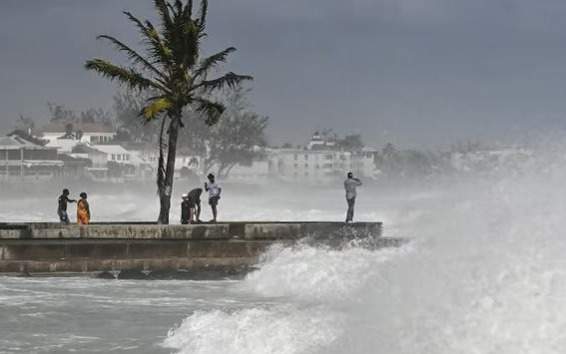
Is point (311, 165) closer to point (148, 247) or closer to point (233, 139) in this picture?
point (233, 139)

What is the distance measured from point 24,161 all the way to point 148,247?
8513 cm

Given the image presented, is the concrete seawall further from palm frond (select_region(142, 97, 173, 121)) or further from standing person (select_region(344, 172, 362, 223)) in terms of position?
standing person (select_region(344, 172, 362, 223))

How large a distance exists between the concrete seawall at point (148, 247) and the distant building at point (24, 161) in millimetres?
81796

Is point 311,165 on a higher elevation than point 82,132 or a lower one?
lower

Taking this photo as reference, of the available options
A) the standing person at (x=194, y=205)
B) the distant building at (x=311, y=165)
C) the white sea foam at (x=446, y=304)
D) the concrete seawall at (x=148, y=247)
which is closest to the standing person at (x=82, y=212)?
the concrete seawall at (x=148, y=247)

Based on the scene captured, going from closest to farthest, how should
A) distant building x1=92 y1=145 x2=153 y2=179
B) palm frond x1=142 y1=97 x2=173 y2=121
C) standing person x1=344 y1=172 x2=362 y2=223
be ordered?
palm frond x1=142 y1=97 x2=173 y2=121 → standing person x1=344 y1=172 x2=362 y2=223 → distant building x1=92 y1=145 x2=153 y2=179

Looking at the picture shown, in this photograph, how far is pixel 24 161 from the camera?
3907 inches

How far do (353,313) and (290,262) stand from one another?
647 centimetres

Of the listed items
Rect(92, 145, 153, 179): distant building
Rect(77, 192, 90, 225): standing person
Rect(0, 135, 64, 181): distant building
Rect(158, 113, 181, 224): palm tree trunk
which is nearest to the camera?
Rect(77, 192, 90, 225): standing person

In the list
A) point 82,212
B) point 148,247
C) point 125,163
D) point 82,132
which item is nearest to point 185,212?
point 82,212

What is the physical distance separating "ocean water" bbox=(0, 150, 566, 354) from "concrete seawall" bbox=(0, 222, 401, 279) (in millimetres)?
386

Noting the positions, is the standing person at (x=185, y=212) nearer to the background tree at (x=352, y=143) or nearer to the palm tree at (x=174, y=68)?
the palm tree at (x=174, y=68)

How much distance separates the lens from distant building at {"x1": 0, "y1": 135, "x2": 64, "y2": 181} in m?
98.0

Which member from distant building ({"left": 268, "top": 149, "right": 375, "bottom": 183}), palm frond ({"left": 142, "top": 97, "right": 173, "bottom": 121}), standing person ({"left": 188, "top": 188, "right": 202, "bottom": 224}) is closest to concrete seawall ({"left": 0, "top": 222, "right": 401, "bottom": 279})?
standing person ({"left": 188, "top": 188, "right": 202, "bottom": 224})
